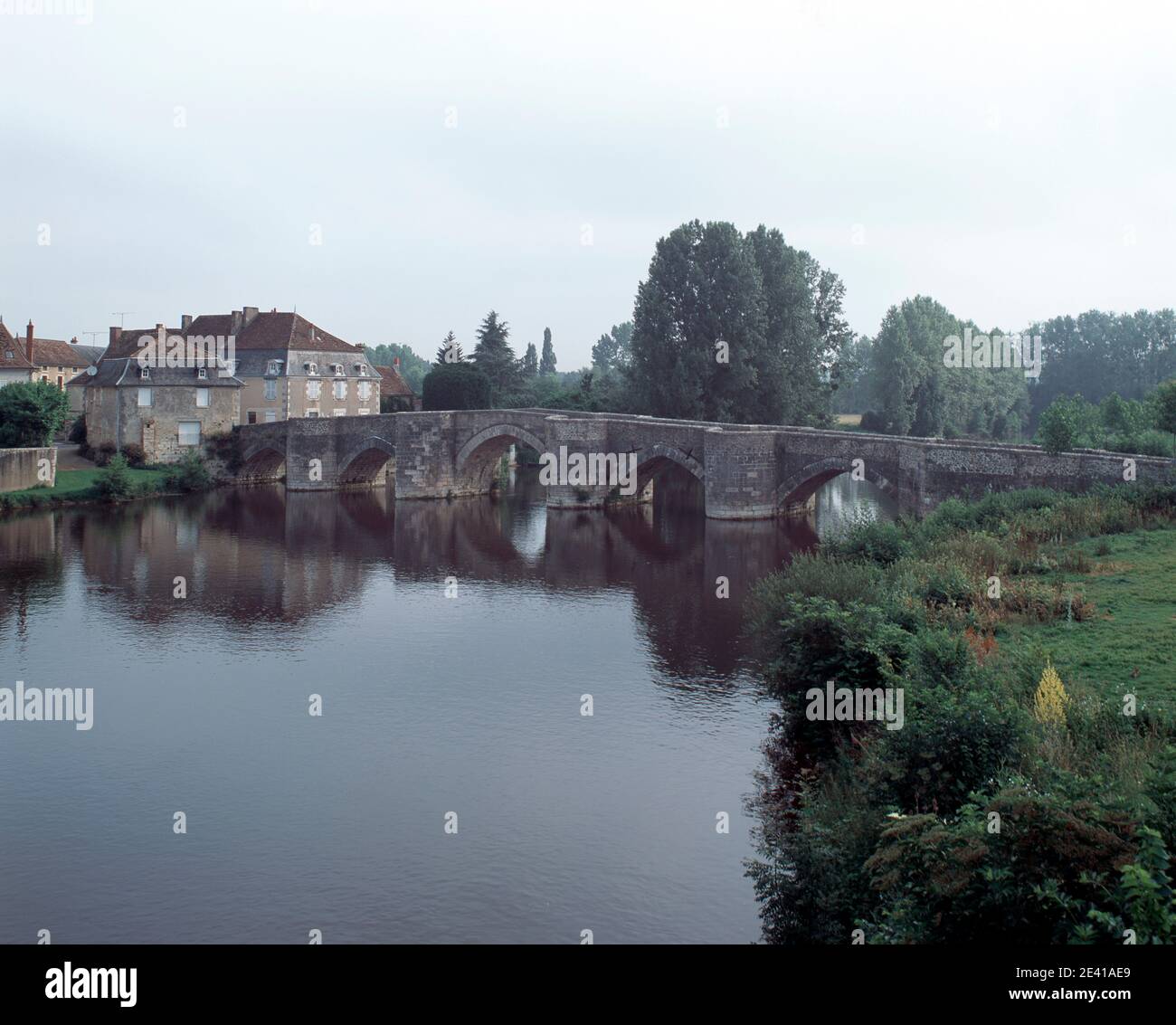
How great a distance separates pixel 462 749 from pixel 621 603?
11.2m

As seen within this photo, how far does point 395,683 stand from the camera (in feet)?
68.5

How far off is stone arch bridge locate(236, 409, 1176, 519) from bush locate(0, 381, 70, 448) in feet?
31.2

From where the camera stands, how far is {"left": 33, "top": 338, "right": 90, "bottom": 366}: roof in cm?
6806

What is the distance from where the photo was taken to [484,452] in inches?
1969

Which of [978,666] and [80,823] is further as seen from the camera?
[80,823]

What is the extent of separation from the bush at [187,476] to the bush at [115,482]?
2.92m

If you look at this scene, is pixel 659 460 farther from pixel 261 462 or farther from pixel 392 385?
pixel 392 385

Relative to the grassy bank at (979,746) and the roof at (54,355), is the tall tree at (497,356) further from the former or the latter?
the grassy bank at (979,746)

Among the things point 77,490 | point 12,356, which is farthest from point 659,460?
point 12,356

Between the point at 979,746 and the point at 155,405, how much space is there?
47.5m

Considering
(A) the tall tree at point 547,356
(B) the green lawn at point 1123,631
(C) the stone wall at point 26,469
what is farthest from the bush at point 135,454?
(A) the tall tree at point 547,356

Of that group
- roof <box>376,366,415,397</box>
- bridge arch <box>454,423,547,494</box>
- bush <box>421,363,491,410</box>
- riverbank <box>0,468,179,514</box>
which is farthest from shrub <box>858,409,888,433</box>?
riverbank <box>0,468,179,514</box>
